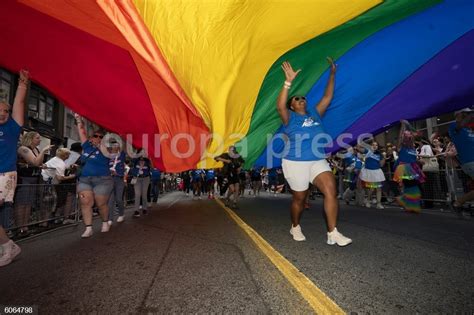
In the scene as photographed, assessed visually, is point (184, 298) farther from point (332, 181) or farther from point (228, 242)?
point (332, 181)

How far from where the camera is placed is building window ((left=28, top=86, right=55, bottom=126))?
56.0 ft

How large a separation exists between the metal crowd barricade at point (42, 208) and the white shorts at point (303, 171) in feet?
15.6

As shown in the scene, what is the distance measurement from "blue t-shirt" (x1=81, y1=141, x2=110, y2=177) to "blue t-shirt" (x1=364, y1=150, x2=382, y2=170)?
24.4ft

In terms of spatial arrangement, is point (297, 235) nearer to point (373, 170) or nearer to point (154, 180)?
point (373, 170)

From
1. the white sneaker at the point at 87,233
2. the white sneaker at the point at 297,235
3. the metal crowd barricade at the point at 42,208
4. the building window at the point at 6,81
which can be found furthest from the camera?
the building window at the point at 6,81

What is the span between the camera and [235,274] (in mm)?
2496

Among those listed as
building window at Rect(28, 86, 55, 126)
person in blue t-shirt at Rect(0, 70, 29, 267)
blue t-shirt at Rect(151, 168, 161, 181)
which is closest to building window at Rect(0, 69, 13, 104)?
building window at Rect(28, 86, 55, 126)

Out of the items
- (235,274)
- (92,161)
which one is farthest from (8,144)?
(235,274)

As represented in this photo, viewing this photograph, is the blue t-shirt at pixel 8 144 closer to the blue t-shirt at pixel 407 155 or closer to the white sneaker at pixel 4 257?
the white sneaker at pixel 4 257

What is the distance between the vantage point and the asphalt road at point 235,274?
1901 mm

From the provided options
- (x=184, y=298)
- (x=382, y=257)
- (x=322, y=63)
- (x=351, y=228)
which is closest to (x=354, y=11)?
(x=322, y=63)

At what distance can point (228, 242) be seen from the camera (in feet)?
12.5

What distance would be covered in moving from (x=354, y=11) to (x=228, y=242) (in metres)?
3.59

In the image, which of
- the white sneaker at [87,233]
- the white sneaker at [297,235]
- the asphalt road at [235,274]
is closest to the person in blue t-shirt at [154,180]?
the white sneaker at [87,233]
